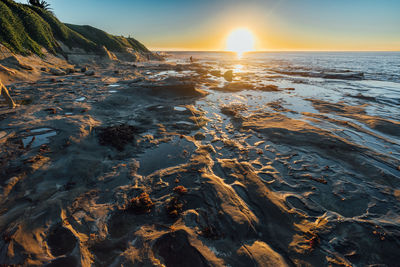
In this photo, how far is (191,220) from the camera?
153 inches

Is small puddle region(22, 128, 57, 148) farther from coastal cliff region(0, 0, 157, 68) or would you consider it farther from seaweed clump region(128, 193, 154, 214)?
coastal cliff region(0, 0, 157, 68)

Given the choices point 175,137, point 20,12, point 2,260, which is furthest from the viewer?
point 20,12

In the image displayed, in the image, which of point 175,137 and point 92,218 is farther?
point 175,137

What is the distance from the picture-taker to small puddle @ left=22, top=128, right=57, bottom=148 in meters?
6.19

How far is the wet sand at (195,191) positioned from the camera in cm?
324

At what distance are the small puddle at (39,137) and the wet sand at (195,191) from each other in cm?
4

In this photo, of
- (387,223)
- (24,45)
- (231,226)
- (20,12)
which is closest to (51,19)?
(20,12)

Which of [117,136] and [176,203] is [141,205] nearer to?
[176,203]

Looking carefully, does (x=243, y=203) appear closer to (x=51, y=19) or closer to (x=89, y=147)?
(x=89, y=147)

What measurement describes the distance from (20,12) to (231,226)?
1651 inches

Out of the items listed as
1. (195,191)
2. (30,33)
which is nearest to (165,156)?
(195,191)

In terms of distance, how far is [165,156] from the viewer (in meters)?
6.51

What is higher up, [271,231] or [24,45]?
[24,45]

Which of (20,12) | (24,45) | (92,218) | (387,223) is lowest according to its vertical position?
(387,223)
